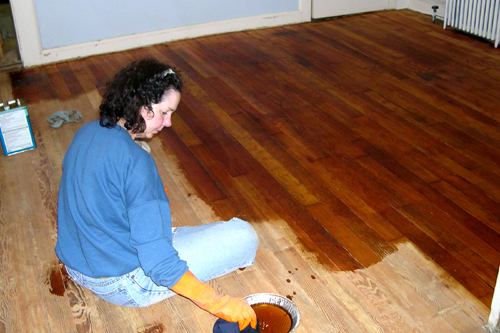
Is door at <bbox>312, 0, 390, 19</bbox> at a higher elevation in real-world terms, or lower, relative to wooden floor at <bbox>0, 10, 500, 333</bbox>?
higher

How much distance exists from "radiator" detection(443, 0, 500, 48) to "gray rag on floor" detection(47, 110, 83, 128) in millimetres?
3541

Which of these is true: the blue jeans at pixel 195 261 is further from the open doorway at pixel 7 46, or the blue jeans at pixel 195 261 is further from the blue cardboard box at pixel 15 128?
the open doorway at pixel 7 46

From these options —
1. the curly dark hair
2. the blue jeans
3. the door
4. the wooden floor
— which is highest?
the curly dark hair

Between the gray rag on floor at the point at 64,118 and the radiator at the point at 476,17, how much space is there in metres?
3.54

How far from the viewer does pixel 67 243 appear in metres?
1.56

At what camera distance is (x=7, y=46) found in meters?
4.60

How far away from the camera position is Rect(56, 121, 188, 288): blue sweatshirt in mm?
1324

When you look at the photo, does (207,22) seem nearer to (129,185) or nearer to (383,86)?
(383,86)

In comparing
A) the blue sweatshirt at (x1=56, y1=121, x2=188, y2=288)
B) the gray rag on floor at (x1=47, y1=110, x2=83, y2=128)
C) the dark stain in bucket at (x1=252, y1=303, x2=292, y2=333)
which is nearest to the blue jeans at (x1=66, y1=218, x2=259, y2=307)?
the blue sweatshirt at (x1=56, y1=121, x2=188, y2=288)

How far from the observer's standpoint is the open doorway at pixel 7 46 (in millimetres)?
4156

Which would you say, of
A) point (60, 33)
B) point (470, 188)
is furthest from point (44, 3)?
point (470, 188)

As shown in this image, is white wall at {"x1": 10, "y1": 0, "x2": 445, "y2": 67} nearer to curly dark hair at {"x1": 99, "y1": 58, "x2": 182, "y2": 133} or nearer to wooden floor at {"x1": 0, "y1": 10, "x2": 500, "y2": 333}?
wooden floor at {"x1": 0, "y1": 10, "x2": 500, "y2": 333}

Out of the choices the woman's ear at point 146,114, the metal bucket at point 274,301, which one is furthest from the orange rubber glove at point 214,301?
the woman's ear at point 146,114

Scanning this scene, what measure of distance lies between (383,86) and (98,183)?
275 centimetres
